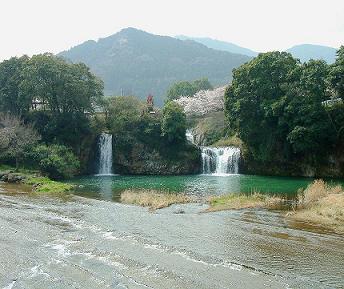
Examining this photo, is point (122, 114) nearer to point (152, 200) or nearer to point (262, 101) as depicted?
point (262, 101)

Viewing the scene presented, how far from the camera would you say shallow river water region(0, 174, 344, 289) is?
14312mm

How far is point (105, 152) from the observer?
5741 centimetres

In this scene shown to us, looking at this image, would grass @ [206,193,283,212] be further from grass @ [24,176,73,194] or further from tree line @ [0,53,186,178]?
tree line @ [0,53,186,178]

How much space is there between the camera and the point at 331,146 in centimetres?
4869

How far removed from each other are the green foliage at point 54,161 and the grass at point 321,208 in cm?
2631

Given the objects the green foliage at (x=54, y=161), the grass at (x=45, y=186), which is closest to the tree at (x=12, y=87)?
the green foliage at (x=54, y=161)

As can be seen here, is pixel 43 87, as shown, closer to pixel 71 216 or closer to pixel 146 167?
pixel 146 167

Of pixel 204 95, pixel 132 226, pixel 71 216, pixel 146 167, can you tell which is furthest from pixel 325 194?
pixel 204 95

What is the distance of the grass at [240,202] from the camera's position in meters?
26.8

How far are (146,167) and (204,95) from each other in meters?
27.4

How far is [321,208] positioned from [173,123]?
3363cm

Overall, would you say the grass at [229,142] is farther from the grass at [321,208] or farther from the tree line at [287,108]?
the grass at [321,208]

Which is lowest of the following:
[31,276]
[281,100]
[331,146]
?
[31,276]

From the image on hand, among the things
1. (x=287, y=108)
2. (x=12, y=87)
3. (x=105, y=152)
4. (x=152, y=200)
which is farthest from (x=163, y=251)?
(x=12, y=87)
